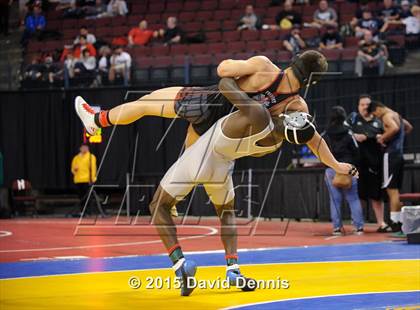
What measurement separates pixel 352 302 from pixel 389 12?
12.7 metres

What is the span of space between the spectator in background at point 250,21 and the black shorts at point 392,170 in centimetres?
730

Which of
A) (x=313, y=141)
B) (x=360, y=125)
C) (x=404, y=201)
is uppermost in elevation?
(x=313, y=141)

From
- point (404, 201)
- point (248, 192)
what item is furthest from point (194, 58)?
point (404, 201)

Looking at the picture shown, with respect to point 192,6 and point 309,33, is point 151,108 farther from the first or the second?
point 192,6

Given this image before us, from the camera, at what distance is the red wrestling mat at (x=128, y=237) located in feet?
35.1

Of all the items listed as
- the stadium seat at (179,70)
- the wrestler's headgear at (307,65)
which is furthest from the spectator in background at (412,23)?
the wrestler's headgear at (307,65)

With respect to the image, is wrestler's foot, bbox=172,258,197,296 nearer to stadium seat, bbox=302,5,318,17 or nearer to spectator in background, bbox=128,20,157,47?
stadium seat, bbox=302,5,318,17

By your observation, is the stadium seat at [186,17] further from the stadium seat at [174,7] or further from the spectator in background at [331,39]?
the spectator in background at [331,39]

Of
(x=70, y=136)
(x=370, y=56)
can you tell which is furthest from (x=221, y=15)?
(x=370, y=56)

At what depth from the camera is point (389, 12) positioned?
59.1 feet

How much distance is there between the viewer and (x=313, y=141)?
6773mm

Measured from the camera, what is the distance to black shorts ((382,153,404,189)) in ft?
41.3

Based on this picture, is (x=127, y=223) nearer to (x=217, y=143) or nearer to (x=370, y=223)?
(x=370, y=223)

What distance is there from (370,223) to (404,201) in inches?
73.2
